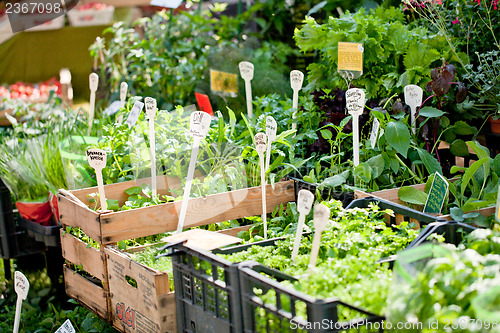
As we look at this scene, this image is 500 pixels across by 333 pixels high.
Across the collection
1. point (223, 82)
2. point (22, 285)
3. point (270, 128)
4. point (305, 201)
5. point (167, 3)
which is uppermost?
point (167, 3)

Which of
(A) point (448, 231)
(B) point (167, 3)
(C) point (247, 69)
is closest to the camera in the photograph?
(A) point (448, 231)

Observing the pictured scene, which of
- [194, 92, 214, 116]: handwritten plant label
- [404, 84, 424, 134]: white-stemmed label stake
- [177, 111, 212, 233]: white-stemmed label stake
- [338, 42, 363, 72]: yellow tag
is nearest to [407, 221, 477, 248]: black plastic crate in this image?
[404, 84, 424, 134]: white-stemmed label stake

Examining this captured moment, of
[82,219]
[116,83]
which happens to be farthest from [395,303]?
[116,83]

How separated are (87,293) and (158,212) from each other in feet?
1.42

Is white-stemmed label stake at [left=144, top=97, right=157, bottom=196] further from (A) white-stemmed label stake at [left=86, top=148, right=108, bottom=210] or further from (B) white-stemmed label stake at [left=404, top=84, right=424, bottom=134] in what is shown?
(B) white-stemmed label stake at [left=404, top=84, right=424, bottom=134]

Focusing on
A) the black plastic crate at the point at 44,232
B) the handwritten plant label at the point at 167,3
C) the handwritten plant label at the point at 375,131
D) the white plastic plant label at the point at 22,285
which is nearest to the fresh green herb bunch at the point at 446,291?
the handwritten plant label at the point at 375,131

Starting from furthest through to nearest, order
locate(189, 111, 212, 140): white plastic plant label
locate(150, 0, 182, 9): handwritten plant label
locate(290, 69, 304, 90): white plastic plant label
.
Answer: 1. locate(150, 0, 182, 9): handwritten plant label
2. locate(290, 69, 304, 90): white plastic plant label
3. locate(189, 111, 212, 140): white plastic plant label

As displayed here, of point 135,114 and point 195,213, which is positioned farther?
point 135,114

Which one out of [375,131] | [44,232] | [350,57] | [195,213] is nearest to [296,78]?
[350,57]

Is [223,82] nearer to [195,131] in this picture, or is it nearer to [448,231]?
[195,131]

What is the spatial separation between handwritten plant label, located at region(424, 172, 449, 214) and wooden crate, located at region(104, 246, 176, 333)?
32.3 inches

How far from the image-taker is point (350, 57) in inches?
87.4

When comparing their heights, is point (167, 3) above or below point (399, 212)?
above

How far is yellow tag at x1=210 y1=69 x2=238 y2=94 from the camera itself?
3006mm
